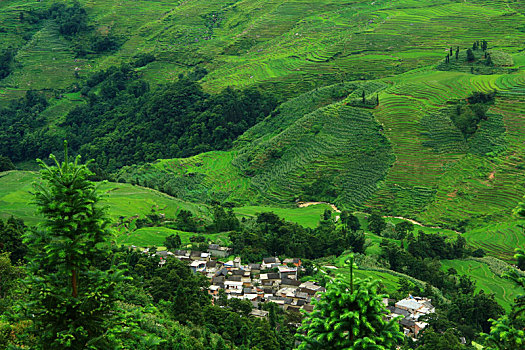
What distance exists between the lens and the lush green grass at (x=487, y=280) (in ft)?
134

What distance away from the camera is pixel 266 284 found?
38.2 meters

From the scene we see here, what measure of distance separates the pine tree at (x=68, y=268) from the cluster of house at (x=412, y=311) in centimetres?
2442

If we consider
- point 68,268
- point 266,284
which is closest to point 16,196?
point 266,284

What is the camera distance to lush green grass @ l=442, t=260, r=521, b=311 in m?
40.8

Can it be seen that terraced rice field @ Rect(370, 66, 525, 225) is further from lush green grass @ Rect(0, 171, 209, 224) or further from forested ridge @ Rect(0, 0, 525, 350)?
lush green grass @ Rect(0, 171, 209, 224)

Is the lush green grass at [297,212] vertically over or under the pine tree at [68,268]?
under

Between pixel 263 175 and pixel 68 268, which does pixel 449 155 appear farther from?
pixel 68 268

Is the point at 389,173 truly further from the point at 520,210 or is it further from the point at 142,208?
the point at 520,210

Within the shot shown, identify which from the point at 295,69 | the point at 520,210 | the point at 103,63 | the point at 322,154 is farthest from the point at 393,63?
the point at 520,210

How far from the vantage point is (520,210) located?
462 inches

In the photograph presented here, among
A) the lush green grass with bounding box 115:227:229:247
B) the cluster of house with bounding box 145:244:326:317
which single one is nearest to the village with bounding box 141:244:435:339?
the cluster of house with bounding box 145:244:326:317

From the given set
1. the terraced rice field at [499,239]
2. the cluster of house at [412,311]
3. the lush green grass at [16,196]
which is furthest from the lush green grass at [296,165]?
the cluster of house at [412,311]

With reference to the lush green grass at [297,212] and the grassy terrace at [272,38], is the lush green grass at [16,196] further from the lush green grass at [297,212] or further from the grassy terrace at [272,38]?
the grassy terrace at [272,38]

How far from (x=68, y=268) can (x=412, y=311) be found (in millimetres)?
27732
